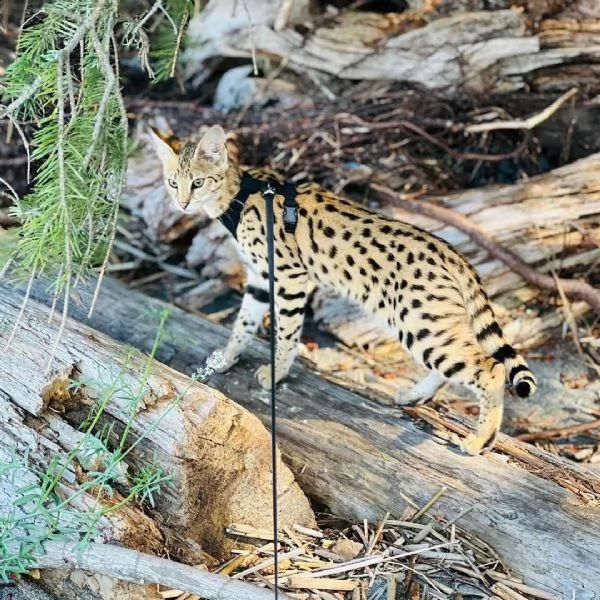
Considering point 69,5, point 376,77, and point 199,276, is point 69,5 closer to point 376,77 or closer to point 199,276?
point 199,276

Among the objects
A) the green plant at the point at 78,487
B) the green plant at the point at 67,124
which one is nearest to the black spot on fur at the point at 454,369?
the green plant at the point at 78,487

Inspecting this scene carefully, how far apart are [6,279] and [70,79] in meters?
1.39

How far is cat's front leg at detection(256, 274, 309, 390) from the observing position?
366cm

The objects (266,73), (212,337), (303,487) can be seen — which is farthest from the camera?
(266,73)

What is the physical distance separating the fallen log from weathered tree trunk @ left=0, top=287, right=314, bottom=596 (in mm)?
228

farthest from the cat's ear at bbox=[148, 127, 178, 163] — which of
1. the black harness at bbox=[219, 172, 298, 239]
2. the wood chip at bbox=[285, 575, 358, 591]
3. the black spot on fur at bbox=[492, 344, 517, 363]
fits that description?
the wood chip at bbox=[285, 575, 358, 591]

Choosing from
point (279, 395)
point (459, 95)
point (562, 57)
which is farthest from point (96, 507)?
point (562, 57)

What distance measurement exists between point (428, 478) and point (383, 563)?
0.44 meters

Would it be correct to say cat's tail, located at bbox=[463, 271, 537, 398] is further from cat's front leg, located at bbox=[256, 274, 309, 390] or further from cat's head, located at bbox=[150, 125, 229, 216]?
cat's head, located at bbox=[150, 125, 229, 216]

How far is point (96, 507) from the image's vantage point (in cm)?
253

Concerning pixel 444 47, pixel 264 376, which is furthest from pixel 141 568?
pixel 444 47

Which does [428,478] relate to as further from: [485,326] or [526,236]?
[526,236]

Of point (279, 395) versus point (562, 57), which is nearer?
point (279, 395)

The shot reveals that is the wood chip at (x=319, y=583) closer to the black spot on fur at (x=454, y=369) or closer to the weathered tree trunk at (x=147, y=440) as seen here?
the weathered tree trunk at (x=147, y=440)
